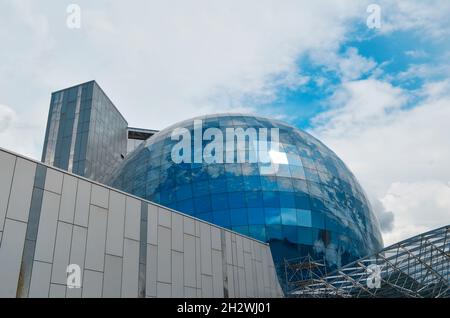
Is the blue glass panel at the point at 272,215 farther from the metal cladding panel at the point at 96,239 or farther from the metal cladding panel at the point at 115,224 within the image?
the metal cladding panel at the point at 96,239

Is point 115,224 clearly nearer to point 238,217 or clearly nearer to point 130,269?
point 130,269

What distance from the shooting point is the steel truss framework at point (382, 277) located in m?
24.3

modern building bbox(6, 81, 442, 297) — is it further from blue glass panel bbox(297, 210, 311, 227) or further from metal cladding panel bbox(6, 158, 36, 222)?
blue glass panel bbox(297, 210, 311, 227)

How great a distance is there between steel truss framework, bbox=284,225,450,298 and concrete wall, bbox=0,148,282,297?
345 inches

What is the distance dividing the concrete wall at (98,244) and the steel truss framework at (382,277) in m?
8.76

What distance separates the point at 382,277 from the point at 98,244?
18.7 metres

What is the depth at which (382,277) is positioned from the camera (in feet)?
85.3

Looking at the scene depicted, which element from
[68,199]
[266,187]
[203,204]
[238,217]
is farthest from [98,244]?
[266,187]

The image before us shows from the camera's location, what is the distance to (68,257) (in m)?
13.0

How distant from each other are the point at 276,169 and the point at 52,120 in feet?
90.6

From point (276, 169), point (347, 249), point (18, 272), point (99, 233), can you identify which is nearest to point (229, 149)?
point (276, 169)

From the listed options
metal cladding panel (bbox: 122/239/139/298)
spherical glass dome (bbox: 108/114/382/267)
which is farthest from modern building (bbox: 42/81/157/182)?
metal cladding panel (bbox: 122/239/139/298)
